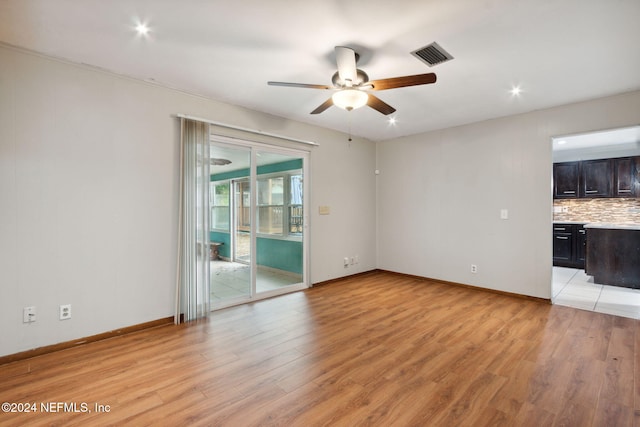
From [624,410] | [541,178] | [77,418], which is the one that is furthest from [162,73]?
[541,178]

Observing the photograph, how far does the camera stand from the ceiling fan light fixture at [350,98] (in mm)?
2639

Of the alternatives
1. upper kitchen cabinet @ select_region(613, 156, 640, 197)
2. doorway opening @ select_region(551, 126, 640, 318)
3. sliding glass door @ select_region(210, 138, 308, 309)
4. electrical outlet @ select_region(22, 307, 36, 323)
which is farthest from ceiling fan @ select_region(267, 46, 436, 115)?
upper kitchen cabinet @ select_region(613, 156, 640, 197)

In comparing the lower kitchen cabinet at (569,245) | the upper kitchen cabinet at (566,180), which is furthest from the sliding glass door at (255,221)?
the upper kitchen cabinet at (566,180)

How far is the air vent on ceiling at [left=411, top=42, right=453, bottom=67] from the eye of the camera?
2586 mm

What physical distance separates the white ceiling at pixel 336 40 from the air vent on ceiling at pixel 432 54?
53 mm

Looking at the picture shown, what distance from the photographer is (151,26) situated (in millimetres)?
2303

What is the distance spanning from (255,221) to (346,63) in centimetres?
255

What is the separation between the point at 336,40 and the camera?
8.07 ft

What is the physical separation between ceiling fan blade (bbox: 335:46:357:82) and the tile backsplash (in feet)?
22.3

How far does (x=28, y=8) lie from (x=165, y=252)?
2290 mm

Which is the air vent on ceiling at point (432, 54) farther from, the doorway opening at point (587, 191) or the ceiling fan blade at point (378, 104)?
the doorway opening at point (587, 191)

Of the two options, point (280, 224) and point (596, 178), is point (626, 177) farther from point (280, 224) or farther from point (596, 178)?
point (280, 224)

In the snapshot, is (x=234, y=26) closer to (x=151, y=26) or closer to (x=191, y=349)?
(x=151, y=26)

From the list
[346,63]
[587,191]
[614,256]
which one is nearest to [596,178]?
[587,191]
